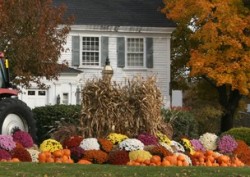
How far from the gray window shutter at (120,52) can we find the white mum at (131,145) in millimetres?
20661

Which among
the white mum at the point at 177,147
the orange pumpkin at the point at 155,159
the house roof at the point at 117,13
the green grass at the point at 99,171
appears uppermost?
the house roof at the point at 117,13

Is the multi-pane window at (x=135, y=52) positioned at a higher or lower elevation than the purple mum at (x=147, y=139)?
higher

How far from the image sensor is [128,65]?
37781 millimetres

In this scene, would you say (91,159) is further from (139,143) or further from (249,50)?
(249,50)

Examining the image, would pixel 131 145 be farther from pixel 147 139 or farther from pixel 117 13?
pixel 117 13

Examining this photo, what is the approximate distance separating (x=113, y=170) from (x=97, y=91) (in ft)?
20.5

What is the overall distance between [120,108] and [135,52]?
18909 millimetres

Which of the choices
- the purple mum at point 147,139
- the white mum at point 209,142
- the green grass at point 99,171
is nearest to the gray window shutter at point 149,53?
the white mum at point 209,142

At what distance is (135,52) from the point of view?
124 feet

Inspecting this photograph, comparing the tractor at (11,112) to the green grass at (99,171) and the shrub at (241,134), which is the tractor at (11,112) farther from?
the shrub at (241,134)

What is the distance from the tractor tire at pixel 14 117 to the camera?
17562 mm

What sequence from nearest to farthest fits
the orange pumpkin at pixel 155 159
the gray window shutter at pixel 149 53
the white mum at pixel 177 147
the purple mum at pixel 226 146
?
the orange pumpkin at pixel 155 159 < the white mum at pixel 177 147 < the purple mum at pixel 226 146 < the gray window shutter at pixel 149 53

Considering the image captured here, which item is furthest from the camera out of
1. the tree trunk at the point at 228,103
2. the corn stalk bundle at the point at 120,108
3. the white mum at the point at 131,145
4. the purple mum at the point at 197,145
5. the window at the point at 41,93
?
the tree trunk at the point at 228,103

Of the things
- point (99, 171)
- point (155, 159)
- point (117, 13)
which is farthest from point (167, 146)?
point (117, 13)
